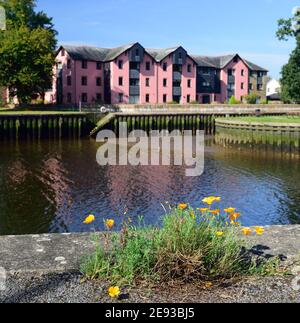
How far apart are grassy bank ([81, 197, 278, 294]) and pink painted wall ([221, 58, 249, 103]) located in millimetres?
86544

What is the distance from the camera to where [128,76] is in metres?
77.8

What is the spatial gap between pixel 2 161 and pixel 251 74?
7224 cm

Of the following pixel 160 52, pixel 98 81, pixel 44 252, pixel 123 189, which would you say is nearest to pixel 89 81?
pixel 98 81

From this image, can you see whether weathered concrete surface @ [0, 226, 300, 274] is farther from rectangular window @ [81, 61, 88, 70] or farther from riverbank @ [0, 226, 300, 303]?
rectangular window @ [81, 61, 88, 70]

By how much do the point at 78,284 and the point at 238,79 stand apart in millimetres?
90091

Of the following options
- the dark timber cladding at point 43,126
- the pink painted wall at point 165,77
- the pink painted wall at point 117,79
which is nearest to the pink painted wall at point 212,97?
the pink painted wall at point 165,77

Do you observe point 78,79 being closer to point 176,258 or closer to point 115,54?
point 115,54

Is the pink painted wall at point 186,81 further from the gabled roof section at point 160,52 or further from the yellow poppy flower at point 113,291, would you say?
the yellow poppy flower at point 113,291

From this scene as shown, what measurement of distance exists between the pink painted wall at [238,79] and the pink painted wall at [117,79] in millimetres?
22867

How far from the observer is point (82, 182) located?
24625 mm

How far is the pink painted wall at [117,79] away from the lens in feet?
251

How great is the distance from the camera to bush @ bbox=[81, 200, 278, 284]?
5156mm

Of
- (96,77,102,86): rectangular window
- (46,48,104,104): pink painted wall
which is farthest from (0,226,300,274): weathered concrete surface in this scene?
(96,77,102,86): rectangular window

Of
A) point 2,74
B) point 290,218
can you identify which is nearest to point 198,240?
point 290,218
